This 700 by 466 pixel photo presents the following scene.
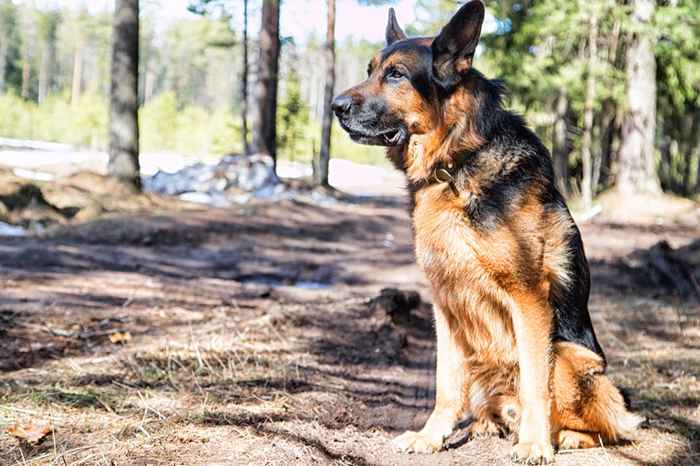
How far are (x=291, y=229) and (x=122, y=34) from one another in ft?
18.4

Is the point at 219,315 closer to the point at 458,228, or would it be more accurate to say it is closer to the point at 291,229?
the point at 458,228

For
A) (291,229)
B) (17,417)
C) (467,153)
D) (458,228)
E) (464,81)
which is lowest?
(291,229)

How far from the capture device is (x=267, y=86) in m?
22.0

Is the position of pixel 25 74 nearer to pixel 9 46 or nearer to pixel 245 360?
pixel 9 46

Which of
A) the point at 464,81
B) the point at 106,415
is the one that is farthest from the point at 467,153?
the point at 106,415

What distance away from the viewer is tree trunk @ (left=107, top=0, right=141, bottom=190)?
14.1 m

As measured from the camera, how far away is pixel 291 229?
13.8m

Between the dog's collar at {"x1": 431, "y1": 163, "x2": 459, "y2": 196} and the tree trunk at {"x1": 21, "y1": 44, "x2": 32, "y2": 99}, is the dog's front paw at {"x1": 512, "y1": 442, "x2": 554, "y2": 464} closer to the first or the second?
the dog's collar at {"x1": 431, "y1": 163, "x2": 459, "y2": 196}

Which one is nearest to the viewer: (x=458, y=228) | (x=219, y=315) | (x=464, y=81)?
(x=458, y=228)

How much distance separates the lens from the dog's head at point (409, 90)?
11.6 feet

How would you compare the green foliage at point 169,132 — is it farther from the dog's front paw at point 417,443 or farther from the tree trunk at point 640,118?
the dog's front paw at point 417,443

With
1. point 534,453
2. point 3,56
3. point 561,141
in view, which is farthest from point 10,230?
point 3,56

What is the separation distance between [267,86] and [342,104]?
1905 cm

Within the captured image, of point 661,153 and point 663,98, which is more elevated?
point 663,98
